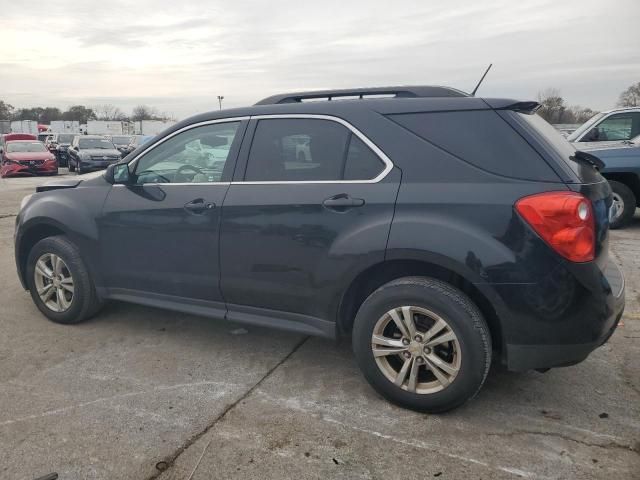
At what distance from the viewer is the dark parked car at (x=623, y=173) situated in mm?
7918

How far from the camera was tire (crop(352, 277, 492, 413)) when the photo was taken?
2797 millimetres

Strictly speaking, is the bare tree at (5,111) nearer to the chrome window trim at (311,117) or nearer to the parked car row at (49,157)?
the parked car row at (49,157)

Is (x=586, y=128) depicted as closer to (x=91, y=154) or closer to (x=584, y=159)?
(x=584, y=159)

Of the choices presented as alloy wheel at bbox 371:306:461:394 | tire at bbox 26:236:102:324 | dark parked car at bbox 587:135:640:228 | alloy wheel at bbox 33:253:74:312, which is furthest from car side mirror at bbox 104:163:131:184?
dark parked car at bbox 587:135:640:228

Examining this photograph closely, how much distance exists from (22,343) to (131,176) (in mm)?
1558

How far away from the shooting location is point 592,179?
9.50 feet

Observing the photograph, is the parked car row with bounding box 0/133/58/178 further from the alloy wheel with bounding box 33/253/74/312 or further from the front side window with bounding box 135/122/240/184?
the front side window with bounding box 135/122/240/184

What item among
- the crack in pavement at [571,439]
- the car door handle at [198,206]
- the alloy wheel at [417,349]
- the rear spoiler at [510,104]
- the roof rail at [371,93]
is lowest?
the crack in pavement at [571,439]

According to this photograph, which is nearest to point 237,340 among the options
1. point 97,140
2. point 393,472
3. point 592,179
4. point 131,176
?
point 131,176

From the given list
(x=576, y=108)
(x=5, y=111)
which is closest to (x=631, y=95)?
(x=576, y=108)

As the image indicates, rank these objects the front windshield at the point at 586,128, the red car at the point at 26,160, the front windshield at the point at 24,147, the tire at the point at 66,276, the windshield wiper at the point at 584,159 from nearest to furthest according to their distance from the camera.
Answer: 1. the windshield wiper at the point at 584,159
2. the tire at the point at 66,276
3. the front windshield at the point at 586,128
4. the red car at the point at 26,160
5. the front windshield at the point at 24,147

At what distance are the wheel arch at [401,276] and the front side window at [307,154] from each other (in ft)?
1.81

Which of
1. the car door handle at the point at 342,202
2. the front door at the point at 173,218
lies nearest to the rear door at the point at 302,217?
the car door handle at the point at 342,202

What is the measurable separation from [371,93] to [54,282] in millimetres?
3024
